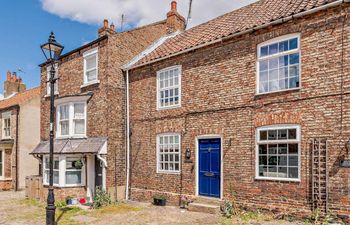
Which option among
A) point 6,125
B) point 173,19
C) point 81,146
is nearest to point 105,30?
point 173,19

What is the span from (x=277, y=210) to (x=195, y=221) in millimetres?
2763

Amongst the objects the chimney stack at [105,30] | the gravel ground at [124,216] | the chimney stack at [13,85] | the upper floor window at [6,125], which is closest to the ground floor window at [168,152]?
the gravel ground at [124,216]

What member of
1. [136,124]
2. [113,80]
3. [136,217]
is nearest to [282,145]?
[136,217]

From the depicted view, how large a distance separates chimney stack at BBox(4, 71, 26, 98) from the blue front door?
23.8 metres

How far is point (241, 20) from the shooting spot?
14.0 meters

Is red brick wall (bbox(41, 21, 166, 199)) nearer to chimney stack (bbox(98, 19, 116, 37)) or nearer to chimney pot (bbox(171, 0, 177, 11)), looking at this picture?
chimney stack (bbox(98, 19, 116, 37))

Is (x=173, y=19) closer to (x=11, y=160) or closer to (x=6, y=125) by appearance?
(x=6, y=125)

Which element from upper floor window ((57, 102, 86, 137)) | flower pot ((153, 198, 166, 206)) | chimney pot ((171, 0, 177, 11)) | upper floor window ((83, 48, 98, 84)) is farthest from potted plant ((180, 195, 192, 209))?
chimney pot ((171, 0, 177, 11))

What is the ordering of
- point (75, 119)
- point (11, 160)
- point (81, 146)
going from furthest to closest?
1. point (11, 160)
2. point (75, 119)
3. point (81, 146)

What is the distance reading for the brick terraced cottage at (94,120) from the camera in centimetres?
1564

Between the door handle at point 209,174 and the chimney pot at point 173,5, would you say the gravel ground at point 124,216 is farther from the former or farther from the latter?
the chimney pot at point 173,5

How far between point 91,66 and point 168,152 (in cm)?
654

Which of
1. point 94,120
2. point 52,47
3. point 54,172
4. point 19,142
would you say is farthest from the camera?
point 19,142

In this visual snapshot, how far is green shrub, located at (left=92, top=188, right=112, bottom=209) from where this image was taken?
1438 cm
